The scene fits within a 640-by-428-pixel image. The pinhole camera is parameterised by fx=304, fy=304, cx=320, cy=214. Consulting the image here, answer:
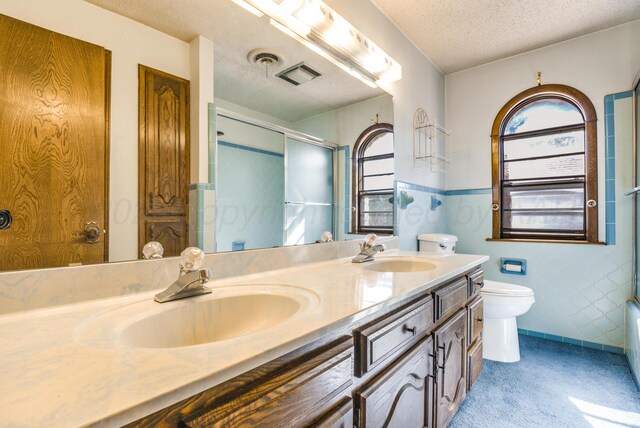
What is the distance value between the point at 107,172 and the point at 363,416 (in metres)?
0.93

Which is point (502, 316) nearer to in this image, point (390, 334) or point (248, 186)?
point (390, 334)

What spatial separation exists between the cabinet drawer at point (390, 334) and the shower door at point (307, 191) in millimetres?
599

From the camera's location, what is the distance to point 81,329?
0.62m

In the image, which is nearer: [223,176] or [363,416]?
[363,416]

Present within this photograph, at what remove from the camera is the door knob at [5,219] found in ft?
2.18

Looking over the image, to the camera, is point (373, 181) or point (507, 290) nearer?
point (373, 181)

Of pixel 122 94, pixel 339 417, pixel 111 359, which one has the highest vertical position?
pixel 122 94

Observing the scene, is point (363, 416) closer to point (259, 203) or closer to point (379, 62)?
point (259, 203)

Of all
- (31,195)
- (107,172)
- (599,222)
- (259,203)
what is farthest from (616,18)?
(31,195)

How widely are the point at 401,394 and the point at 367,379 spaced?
216 mm

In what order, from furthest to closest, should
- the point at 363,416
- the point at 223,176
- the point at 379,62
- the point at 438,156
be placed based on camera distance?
the point at 438,156, the point at 379,62, the point at 223,176, the point at 363,416

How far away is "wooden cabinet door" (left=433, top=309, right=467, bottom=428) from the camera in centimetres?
120

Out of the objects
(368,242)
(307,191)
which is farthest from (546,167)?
(307,191)

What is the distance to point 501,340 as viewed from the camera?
209 centimetres
